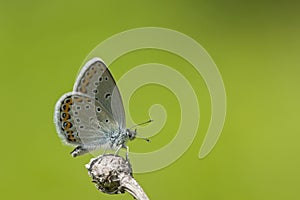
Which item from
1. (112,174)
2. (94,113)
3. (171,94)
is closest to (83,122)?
(94,113)

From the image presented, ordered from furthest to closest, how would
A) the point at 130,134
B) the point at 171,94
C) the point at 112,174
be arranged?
the point at 171,94
the point at 130,134
the point at 112,174

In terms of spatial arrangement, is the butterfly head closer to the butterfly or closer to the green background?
the butterfly

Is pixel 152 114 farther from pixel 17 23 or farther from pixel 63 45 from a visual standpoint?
pixel 17 23

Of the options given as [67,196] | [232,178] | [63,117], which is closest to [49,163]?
[67,196]

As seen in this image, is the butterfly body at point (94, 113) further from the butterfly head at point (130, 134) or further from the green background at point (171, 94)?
the green background at point (171, 94)

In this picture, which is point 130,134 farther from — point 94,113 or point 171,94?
point 171,94

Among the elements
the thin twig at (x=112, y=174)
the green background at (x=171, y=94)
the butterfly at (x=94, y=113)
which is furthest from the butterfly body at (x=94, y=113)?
the green background at (x=171, y=94)

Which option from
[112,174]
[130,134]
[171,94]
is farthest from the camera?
[171,94]
